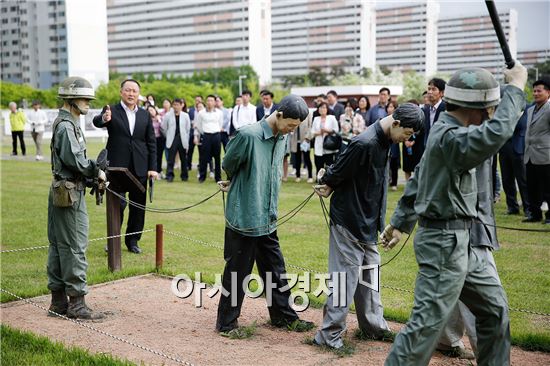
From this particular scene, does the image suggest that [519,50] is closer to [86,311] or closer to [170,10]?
[170,10]

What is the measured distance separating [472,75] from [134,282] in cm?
536

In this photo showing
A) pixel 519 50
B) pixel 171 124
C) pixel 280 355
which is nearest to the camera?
pixel 280 355

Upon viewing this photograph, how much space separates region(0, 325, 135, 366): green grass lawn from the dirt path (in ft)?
0.79

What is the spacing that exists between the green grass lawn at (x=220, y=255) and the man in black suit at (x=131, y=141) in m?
0.59

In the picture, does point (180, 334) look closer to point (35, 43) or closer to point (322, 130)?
point (322, 130)

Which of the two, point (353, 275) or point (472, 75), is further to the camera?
point (353, 275)

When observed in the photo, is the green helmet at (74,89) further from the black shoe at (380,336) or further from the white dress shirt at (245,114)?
the white dress shirt at (245,114)

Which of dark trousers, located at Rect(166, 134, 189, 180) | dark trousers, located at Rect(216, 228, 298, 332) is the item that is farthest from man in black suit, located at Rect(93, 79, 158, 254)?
dark trousers, located at Rect(166, 134, 189, 180)

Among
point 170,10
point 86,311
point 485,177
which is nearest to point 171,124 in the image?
point 86,311

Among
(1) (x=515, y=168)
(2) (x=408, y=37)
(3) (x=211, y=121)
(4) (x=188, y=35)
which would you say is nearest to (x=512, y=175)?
(1) (x=515, y=168)

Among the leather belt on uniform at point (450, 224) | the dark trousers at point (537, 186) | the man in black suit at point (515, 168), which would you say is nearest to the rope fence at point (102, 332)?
the leather belt on uniform at point (450, 224)

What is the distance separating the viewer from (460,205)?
14.0 ft

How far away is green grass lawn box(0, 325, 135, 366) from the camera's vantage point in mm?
5344

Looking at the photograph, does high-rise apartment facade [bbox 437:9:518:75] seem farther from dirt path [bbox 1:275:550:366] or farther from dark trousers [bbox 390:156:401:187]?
dirt path [bbox 1:275:550:366]
